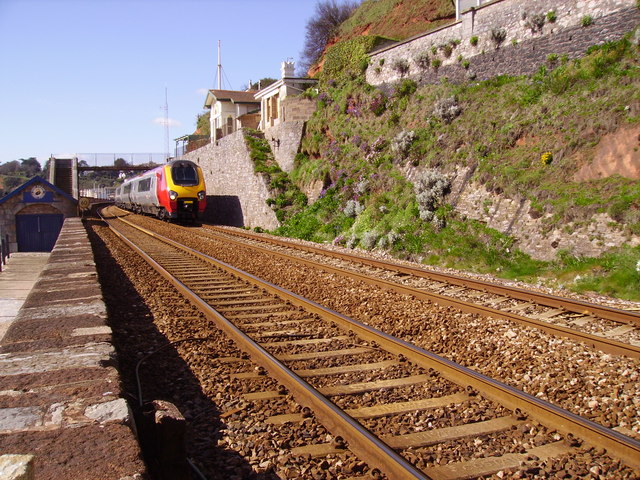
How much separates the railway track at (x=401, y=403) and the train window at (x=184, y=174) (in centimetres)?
1938

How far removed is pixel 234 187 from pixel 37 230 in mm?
10014

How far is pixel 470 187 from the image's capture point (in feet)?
46.3

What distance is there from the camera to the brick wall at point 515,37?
13984 millimetres

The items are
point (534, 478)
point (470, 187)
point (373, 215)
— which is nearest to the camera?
point (534, 478)

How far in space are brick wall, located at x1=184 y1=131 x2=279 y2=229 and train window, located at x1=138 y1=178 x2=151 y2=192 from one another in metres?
4.22

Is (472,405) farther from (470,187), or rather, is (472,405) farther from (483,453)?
(470,187)

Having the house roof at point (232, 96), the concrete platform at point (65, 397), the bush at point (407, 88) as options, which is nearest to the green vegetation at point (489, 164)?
the bush at point (407, 88)

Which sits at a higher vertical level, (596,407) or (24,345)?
(24,345)

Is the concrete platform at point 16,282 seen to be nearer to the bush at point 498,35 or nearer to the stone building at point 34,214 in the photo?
the stone building at point 34,214

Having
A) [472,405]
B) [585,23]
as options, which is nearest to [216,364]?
[472,405]

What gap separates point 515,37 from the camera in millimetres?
16375

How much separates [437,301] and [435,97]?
1197 centimetres

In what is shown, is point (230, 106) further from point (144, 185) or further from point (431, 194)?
point (431, 194)

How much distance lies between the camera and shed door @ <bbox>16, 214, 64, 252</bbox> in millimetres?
26625
